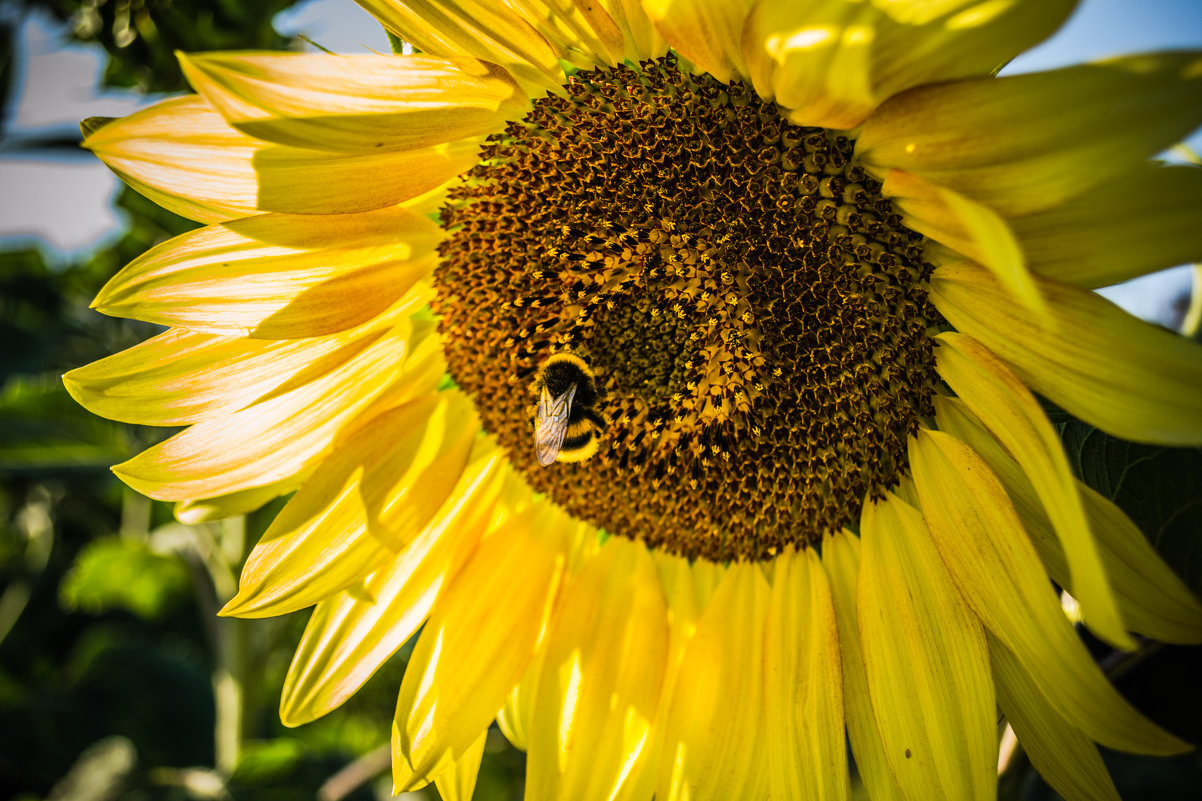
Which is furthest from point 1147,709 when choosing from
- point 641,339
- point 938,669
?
point 641,339

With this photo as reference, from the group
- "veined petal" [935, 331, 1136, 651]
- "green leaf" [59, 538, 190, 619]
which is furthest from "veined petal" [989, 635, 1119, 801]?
"green leaf" [59, 538, 190, 619]

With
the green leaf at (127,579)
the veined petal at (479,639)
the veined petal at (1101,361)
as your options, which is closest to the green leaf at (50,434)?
the green leaf at (127,579)

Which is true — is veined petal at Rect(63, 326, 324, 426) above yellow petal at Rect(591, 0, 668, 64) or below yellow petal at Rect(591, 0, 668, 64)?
below

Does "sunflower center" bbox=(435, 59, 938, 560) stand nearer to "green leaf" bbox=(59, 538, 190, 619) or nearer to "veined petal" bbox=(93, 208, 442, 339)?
"veined petal" bbox=(93, 208, 442, 339)

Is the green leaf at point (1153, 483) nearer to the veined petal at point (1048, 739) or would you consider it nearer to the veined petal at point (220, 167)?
the veined petal at point (1048, 739)

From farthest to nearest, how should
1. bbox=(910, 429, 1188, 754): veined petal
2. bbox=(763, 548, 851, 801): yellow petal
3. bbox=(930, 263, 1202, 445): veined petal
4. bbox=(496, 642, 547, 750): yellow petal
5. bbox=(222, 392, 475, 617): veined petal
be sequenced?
bbox=(496, 642, 547, 750): yellow petal
bbox=(222, 392, 475, 617): veined petal
bbox=(763, 548, 851, 801): yellow petal
bbox=(910, 429, 1188, 754): veined petal
bbox=(930, 263, 1202, 445): veined petal

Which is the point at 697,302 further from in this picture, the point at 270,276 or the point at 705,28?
the point at 270,276
